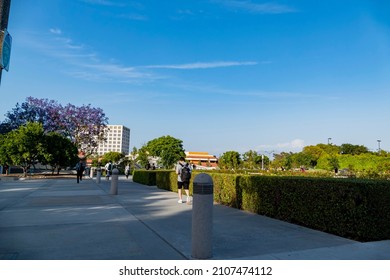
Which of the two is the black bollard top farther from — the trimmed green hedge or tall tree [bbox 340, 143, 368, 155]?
tall tree [bbox 340, 143, 368, 155]

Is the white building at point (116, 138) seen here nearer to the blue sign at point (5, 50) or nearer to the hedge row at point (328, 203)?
the hedge row at point (328, 203)

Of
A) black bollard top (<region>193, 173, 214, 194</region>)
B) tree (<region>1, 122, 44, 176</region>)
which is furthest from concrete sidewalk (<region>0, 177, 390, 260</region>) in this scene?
tree (<region>1, 122, 44, 176</region>)

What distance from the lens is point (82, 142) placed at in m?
40.7

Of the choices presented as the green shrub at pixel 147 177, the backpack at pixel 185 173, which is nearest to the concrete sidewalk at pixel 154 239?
the backpack at pixel 185 173

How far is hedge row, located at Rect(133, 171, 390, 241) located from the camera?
557 centimetres

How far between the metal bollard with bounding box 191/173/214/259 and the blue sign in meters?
3.42

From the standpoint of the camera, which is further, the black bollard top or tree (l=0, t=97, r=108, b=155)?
tree (l=0, t=97, r=108, b=155)

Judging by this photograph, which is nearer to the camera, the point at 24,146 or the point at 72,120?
the point at 24,146

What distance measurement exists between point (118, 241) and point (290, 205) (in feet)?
13.4

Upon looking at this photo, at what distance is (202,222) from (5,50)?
394cm

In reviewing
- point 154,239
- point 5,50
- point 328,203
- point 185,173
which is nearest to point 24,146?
point 185,173

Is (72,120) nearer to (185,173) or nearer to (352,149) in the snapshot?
(185,173)

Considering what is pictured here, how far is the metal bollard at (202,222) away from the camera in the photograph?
426 centimetres

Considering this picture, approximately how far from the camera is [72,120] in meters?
39.3
